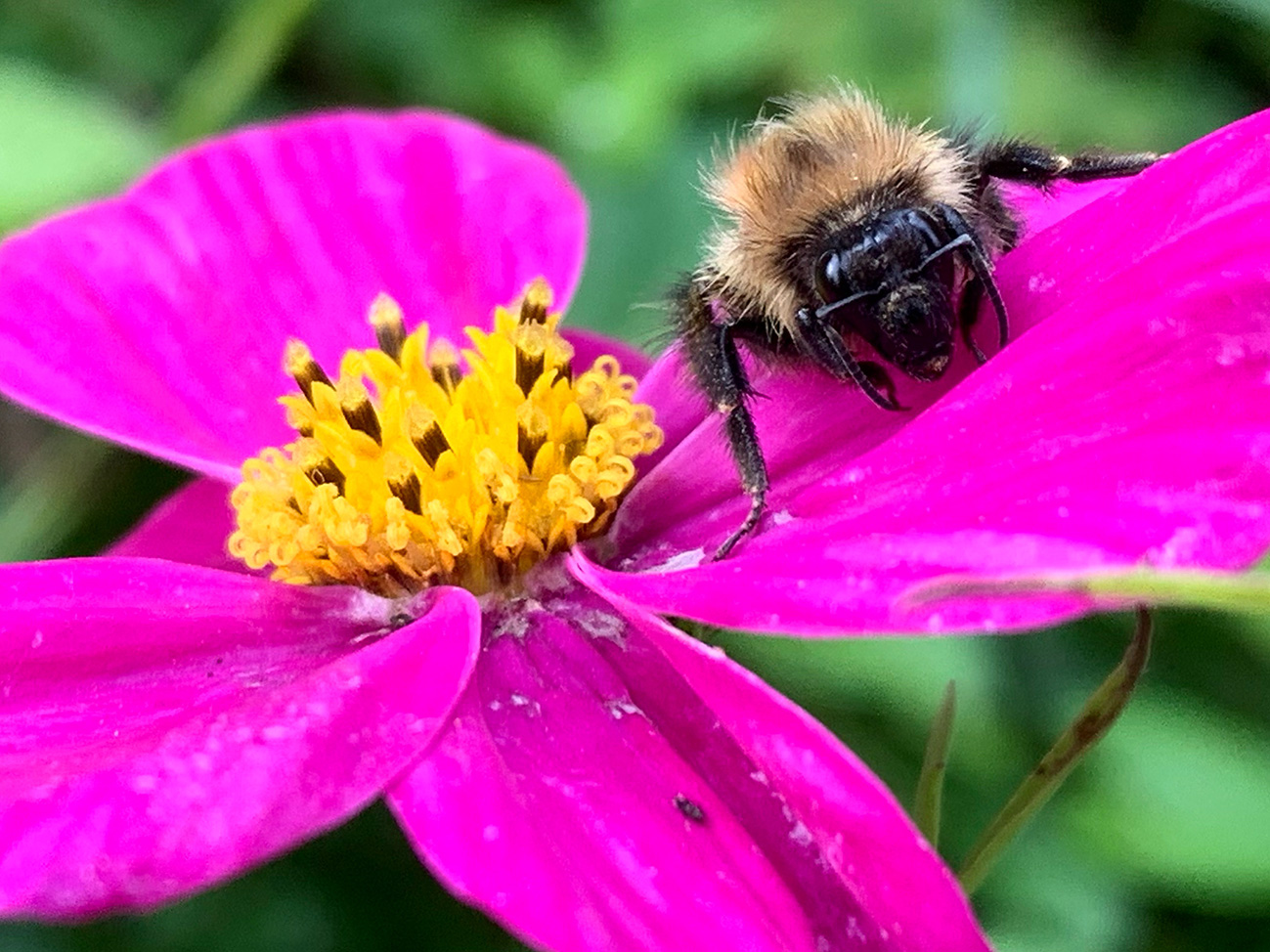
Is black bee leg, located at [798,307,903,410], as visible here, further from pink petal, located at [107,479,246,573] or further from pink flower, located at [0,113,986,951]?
pink petal, located at [107,479,246,573]

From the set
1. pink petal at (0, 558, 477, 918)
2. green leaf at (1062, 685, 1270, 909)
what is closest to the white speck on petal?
pink petal at (0, 558, 477, 918)

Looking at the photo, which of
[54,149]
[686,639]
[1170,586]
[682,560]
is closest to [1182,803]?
[682,560]

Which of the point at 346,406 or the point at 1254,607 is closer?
the point at 1254,607

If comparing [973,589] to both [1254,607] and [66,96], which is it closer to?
[1254,607]

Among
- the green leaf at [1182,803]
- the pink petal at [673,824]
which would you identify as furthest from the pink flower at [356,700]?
the green leaf at [1182,803]

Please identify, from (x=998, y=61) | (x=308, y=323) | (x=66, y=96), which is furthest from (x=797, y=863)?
(x=66, y=96)

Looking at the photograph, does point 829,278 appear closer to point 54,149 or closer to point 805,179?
point 805,179

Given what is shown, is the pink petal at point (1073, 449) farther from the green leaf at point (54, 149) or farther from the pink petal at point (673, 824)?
the green leaf at point (54, 149)
